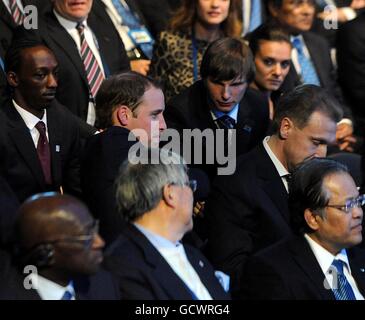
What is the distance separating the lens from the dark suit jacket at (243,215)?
518cm

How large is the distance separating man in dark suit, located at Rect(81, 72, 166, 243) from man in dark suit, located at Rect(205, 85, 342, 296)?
0.48 meters

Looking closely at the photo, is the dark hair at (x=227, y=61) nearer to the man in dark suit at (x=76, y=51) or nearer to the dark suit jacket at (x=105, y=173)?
the man in dark suit at (x=76, y=51)

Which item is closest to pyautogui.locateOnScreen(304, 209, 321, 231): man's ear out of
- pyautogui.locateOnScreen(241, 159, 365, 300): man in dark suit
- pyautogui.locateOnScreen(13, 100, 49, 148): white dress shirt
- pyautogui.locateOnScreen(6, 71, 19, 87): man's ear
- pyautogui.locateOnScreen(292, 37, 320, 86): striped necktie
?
pyautogui.locateOnScreen(241, 159, 365, 300): man in dark suit

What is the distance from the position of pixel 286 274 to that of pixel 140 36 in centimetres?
296

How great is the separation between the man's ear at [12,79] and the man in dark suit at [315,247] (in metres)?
1.56

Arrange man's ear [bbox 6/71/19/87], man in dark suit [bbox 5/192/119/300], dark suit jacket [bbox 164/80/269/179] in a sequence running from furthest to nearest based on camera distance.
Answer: dark suit jacket [bbox 164/80/269/179] < man's ear [bbox 6/71/19/87] < man in dark suit [bbox 5/192/119/300]

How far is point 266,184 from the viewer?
5.35 meters

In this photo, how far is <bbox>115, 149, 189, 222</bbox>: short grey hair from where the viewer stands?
441cm

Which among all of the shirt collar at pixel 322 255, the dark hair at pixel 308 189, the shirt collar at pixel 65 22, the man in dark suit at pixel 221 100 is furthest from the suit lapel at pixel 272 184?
the shirt collar at pixel 65 22

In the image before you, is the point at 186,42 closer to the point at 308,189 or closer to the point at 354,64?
the point at 354,64

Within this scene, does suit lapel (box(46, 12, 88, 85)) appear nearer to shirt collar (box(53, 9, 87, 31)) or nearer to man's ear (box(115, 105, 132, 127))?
shirt collar (box(53, 9, 87, 31))

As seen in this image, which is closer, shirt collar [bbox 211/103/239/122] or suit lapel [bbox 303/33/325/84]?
shirt collar [bbox 211/103/239/122]

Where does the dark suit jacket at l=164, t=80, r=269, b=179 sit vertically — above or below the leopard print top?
below
